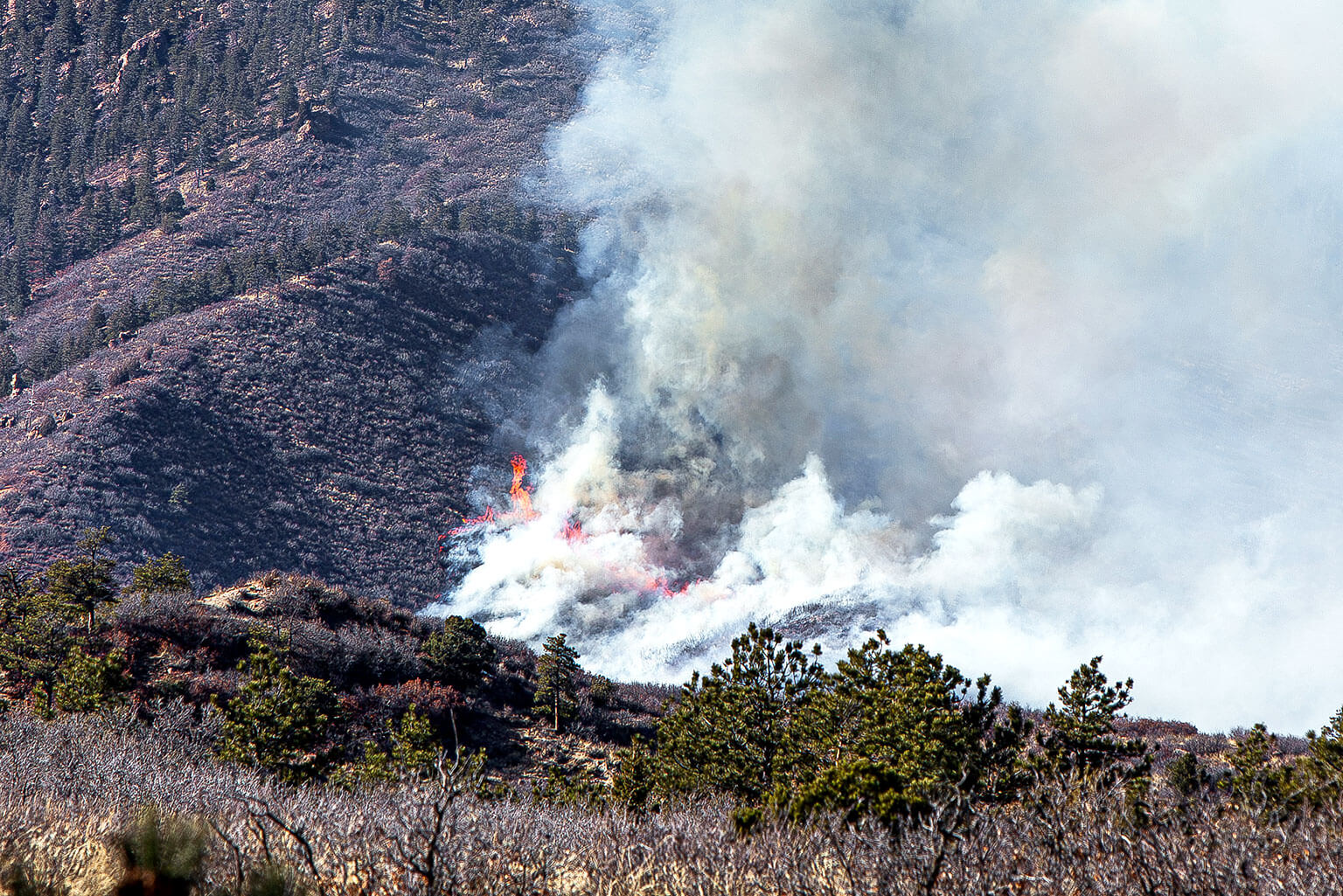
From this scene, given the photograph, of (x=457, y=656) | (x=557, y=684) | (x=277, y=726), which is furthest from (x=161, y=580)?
(x=277, y=726)

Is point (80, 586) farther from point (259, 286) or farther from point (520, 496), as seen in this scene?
point (259, 286)

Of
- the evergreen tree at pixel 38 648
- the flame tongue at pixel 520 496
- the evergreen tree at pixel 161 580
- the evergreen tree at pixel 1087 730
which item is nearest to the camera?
the evergreen tree at pixel 1087 730

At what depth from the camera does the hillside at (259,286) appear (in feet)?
321

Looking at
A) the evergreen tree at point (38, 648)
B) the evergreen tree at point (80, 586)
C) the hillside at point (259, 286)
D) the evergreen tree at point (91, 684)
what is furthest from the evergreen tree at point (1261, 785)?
the hillside at point (259, 286)

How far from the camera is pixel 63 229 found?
155 metres

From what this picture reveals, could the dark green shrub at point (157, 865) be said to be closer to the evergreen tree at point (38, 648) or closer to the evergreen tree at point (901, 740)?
the evergreen tree at point (901, 740)

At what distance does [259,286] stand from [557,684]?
8645cm

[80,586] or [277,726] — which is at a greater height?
[80,586]

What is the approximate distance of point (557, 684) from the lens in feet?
178

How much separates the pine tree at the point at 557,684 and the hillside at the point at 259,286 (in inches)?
1735

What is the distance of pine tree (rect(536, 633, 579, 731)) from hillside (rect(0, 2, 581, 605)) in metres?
44.1

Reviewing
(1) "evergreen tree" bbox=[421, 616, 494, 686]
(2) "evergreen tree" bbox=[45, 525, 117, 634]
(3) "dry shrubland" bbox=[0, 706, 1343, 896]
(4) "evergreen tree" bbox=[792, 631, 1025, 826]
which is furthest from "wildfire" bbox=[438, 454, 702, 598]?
(3) "dry shrubland" bbox=[0, 706, 1343, 896]

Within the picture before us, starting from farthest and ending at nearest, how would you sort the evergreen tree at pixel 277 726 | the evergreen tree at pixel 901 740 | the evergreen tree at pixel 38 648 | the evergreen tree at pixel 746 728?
the evergreen tree at pixel 38 648 → the evergreen tree at pixel 277 726 → the evergreen tree at pixel 746 728 → the evergreen tree at pixel 901 740

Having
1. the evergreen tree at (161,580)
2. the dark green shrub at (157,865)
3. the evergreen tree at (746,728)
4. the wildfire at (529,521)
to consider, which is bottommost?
the dark green shrub at (157,865)
